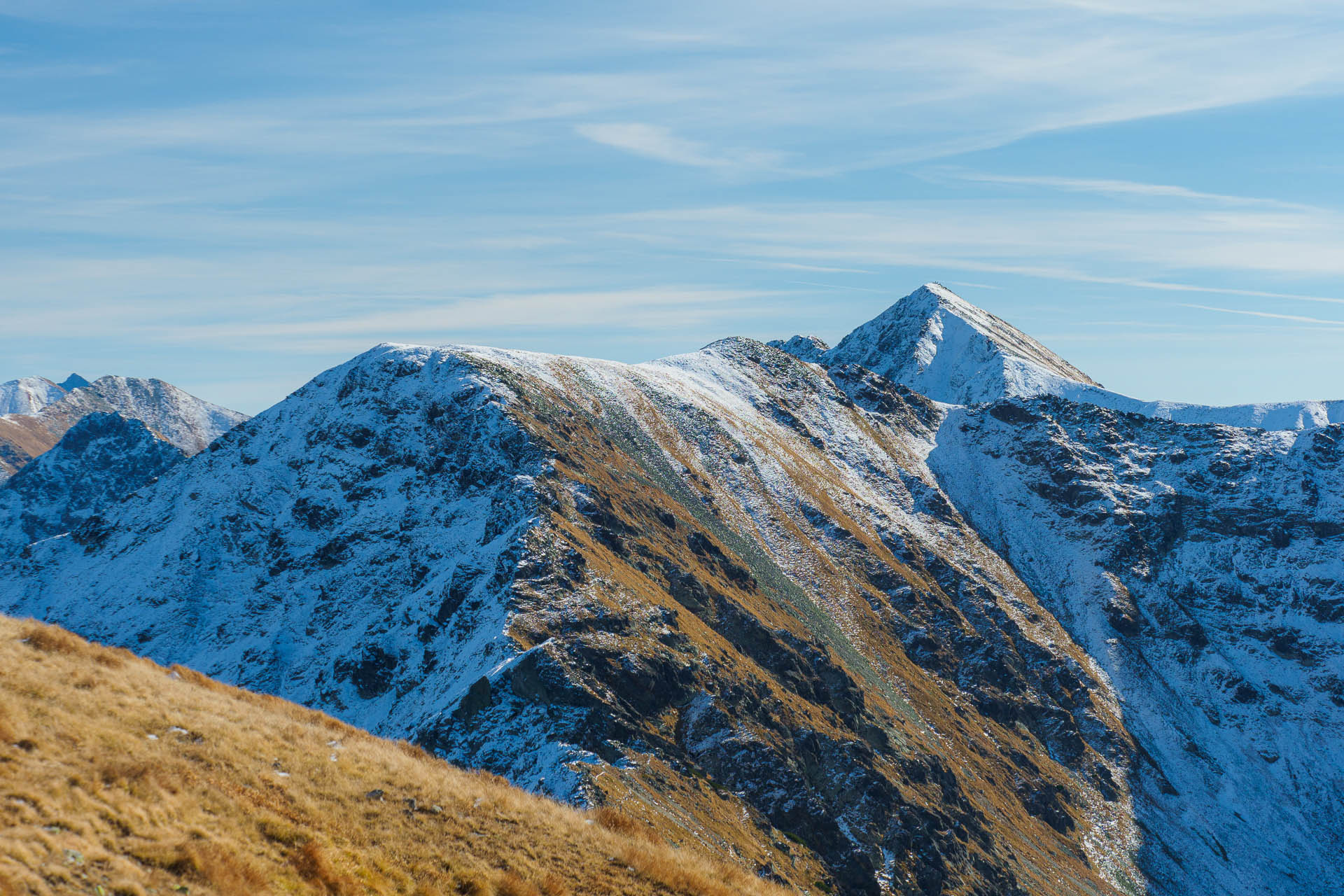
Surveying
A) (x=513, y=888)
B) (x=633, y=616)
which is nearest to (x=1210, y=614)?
(x=633, y=616)

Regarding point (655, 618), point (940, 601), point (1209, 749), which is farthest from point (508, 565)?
point (1209, 749)

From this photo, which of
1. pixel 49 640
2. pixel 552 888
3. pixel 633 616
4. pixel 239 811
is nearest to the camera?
pixel 239 811

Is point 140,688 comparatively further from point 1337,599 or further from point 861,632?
point 1337,599

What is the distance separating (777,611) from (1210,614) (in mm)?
100719

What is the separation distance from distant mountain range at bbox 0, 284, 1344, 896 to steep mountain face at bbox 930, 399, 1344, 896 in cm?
64

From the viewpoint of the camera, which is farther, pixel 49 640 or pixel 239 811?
pixel 49 640

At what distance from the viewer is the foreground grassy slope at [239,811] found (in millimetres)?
16109

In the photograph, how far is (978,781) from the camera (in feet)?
371

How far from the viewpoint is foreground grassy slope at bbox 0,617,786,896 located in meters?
16.1

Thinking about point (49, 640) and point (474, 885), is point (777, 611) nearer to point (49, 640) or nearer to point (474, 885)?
point (49, 640)

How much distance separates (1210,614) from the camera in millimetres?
170125

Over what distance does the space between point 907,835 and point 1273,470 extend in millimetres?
145313

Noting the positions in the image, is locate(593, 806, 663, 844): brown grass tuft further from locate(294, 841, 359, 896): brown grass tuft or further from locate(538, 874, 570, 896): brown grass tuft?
locate(294, 841, 359, 896): brown grass tuft

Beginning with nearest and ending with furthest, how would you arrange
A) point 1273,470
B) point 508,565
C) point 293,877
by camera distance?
1. point 293,877
2. point 508,565
3. point 1273,470
